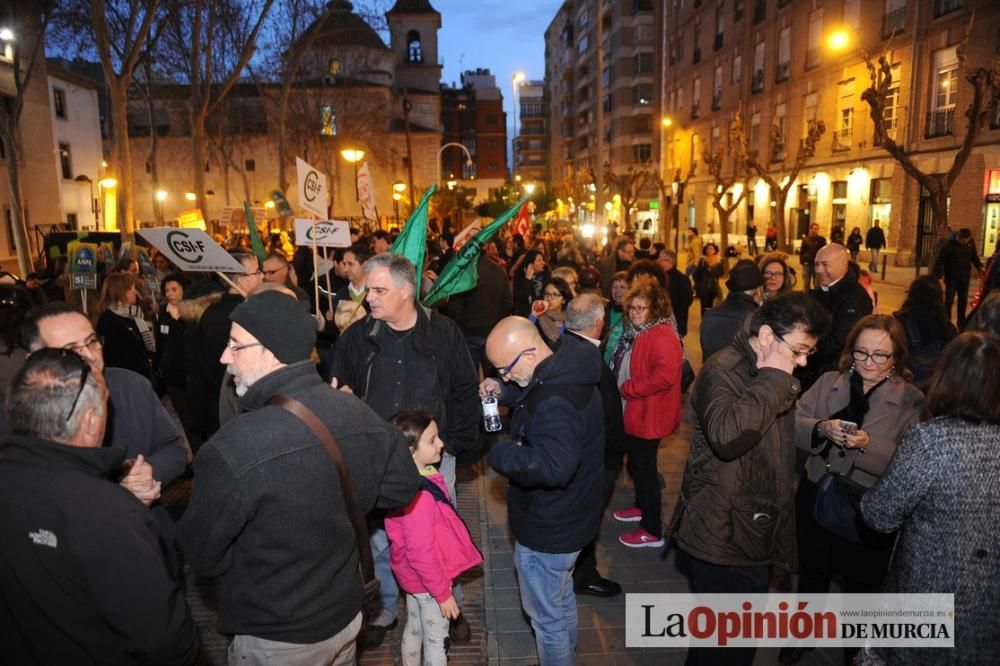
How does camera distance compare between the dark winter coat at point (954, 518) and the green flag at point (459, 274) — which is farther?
the green flag at point (459, 274)

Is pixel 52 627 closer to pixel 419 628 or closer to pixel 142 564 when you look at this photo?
pixel 142 564

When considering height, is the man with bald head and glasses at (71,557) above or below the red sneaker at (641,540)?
above

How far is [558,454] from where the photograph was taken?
3.07m

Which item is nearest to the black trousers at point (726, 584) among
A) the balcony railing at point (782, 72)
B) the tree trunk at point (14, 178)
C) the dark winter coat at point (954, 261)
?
the dark winter coat at point (954, 261)

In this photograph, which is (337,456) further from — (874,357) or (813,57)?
(813,57)

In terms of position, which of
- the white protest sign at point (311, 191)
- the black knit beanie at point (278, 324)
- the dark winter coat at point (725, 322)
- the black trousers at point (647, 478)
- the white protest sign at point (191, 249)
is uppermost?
the white protest sign at point (311, 191)

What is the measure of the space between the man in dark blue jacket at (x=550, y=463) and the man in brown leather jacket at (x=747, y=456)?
510mm

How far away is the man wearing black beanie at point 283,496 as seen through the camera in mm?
2254

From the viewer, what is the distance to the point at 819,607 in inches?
162

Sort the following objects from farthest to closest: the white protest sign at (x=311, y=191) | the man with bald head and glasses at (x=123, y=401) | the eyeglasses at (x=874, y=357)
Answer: the white protest sign at (x=311, y=191) → the eyeglasses at (x=874, y=357) → the man with bald head and glasses at (x=123, y=401)

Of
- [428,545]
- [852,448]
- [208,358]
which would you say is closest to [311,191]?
[208,358]

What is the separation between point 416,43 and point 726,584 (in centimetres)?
7903

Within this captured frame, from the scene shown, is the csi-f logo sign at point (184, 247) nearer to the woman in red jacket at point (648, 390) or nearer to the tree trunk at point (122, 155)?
the woman in red jacket at point (648, 390)

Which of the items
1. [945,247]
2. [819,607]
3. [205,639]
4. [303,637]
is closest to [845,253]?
[819,607]
